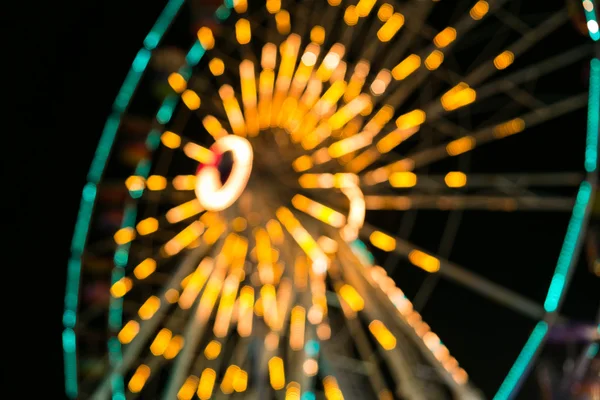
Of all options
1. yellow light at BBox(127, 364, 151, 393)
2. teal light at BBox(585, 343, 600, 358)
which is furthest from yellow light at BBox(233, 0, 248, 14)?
A: teal light at BBox(585, 343, 600, 358)

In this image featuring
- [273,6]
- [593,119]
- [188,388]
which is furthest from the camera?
[273,6]

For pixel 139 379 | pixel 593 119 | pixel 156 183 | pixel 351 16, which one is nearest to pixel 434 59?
pixel 351 16

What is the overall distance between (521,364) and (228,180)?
33.3 inches

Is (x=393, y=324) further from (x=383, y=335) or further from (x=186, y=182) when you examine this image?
(x=186, y=182)

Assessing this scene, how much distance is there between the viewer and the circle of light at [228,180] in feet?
Result: 5.66

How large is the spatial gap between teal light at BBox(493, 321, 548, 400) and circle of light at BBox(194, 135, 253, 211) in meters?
0.79

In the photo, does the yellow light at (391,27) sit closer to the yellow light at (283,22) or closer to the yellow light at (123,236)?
the yellow light at (283,22)

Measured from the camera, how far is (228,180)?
68.7 inches

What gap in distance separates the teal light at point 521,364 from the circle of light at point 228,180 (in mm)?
792

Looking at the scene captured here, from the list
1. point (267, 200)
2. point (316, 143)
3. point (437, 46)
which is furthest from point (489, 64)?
point (267, 200)

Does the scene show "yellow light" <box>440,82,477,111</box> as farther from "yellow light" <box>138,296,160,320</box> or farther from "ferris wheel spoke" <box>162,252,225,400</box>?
"yellow light" <box>138,296,160,320</box>

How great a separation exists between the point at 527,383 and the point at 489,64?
1027 mm

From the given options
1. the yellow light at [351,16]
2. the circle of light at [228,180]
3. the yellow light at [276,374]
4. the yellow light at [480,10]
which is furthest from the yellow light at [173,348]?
the yellow light at [480,10]

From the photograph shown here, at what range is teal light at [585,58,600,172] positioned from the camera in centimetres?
145
